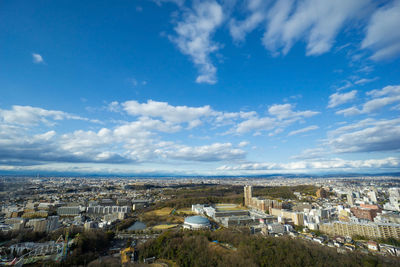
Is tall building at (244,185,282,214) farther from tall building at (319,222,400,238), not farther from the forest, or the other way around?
the forest

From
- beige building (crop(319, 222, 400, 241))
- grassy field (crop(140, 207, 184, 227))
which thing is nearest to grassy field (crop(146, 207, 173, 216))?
grassy field (crop(140, 207, 184, 227))

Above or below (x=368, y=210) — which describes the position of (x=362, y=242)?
below

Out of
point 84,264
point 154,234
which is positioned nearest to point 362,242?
point 154,234

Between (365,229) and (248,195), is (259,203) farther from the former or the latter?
(365,229)

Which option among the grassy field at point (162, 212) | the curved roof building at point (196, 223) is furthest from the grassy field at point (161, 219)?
the curved roof building at point (196, 223)

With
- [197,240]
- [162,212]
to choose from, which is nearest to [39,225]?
[197,240]

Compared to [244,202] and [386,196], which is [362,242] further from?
[386,196]

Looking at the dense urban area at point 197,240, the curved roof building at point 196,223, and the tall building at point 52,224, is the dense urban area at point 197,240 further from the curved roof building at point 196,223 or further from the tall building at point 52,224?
the curved roof building at point 196,223

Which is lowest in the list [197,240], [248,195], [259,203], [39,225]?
[197,240]
